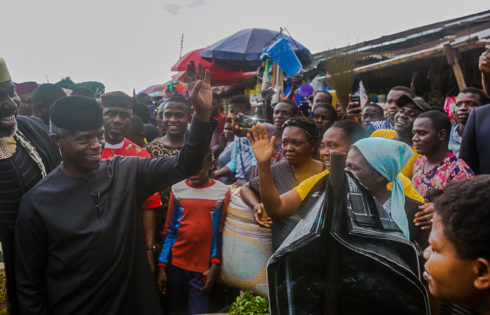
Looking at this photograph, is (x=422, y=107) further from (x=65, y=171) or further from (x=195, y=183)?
(x=65, y=171)

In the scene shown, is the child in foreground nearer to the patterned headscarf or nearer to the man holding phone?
the patterned headscarf

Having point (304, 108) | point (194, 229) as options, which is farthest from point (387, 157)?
point (304, 108)

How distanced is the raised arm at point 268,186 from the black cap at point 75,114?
93 cm

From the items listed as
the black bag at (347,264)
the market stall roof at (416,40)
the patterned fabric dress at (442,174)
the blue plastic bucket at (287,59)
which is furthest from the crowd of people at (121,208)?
the market stall roof at (416,40)

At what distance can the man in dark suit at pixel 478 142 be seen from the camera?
3023 mm

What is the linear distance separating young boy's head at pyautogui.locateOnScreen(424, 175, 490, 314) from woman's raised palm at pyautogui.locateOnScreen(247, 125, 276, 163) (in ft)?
3.07

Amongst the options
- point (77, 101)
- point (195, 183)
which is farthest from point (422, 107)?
point (77, 101)

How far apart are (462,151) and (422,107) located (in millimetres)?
968

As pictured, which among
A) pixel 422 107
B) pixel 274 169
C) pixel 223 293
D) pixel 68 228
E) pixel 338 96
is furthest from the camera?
pixel 338 96

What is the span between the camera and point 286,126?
3066 millimetres

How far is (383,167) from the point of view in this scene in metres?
2.17

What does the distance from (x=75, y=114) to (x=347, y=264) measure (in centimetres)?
162

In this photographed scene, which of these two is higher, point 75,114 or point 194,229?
point 75,114

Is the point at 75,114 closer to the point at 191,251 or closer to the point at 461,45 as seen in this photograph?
the point at 191,251
